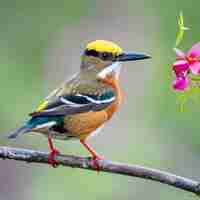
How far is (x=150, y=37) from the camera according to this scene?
32.2 ft

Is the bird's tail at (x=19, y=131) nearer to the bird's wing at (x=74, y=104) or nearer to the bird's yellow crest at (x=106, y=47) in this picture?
the bird's wing at (x=74, y=104)

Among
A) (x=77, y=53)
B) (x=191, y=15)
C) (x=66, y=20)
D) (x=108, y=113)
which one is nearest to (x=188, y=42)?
(x=191, y=15)

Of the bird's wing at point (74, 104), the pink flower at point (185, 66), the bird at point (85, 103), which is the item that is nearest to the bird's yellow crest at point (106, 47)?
A: the bird at point (85, 103)

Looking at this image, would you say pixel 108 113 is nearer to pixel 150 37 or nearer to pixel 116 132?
pixel 116 132

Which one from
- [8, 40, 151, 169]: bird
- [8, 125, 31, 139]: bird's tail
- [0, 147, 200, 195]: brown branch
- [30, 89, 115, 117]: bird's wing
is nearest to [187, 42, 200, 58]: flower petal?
[0, 147, 200, 195]: brown branch

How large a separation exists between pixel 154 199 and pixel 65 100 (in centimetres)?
359

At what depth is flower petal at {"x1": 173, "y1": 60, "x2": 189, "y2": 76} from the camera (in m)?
3.46

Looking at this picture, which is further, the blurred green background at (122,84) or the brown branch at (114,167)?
the blurred green background at (122,84)

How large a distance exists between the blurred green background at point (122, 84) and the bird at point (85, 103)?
221cm

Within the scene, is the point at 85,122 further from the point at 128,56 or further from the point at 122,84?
the point at 122,84

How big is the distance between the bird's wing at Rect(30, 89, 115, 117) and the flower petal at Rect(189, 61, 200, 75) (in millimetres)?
1543

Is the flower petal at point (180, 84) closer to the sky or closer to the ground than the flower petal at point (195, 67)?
closer to the ground

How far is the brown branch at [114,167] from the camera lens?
3984 mm

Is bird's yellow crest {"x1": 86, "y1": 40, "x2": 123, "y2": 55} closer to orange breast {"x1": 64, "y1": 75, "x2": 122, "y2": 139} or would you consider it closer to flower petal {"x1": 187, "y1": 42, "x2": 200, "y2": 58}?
orange breast {"x1": 64, "y1": 75, "x2": 122, "y2": 139}
